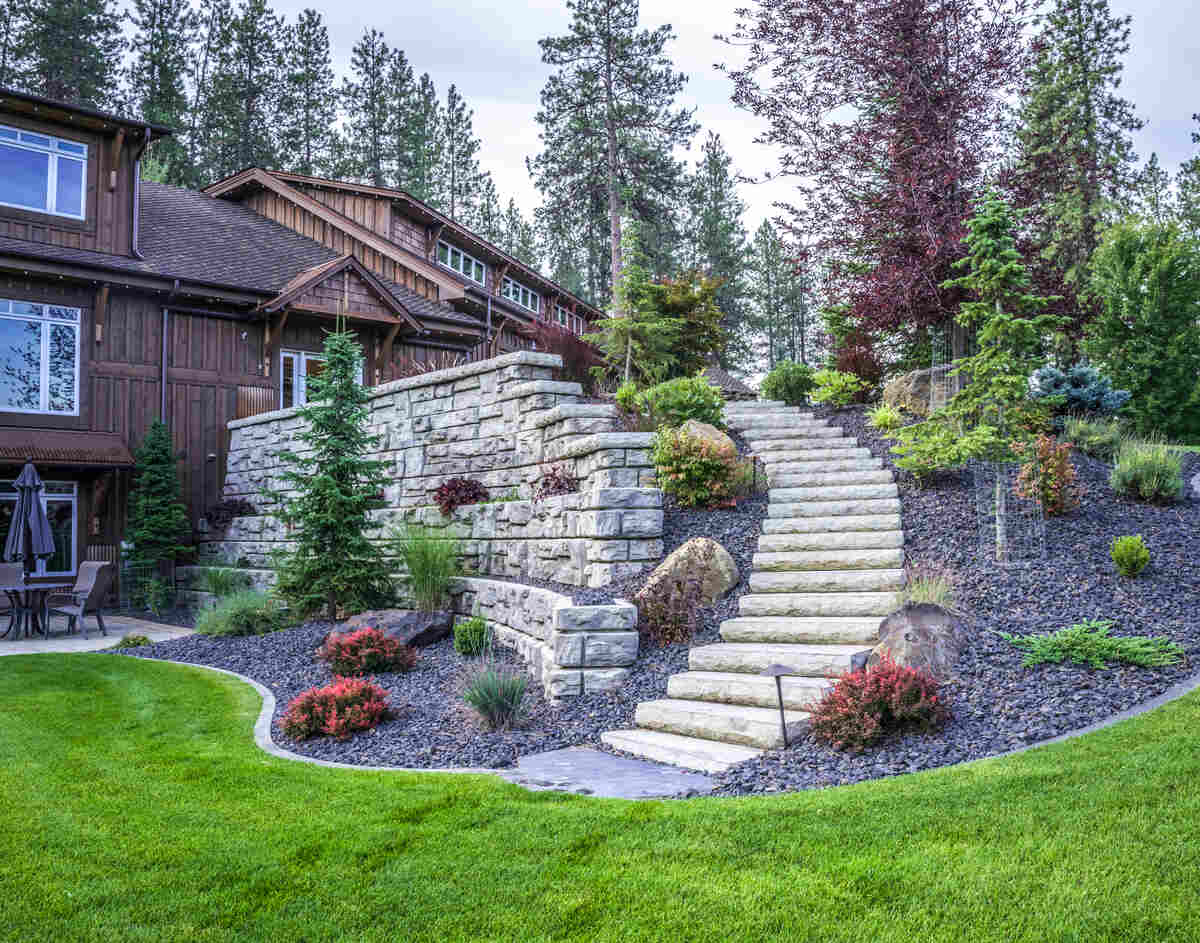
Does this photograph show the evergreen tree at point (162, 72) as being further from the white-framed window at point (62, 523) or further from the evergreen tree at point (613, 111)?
the white-framed window at point (62, 523)

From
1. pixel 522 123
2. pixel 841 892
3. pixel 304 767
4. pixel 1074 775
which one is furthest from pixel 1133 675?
pixel 522 123

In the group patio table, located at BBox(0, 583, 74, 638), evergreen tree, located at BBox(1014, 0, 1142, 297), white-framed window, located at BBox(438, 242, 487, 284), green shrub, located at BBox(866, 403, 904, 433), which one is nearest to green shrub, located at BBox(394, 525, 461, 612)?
green shrub, located at BBox(866, 403, 904, 433)

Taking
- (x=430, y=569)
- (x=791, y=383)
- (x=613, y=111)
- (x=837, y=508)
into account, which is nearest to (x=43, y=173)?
(x=430, y=569)

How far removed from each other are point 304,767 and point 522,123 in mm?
27778

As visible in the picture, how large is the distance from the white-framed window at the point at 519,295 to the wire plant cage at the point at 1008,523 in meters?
18.2

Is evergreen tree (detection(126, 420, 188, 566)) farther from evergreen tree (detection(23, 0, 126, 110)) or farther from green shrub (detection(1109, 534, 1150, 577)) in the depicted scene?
evergreen tree (detection(23, 0, 126, 110))

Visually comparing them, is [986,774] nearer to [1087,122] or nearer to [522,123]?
[1087,122]

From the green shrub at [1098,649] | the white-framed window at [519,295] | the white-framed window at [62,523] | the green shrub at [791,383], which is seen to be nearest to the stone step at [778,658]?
the green shrub at [1098,649]

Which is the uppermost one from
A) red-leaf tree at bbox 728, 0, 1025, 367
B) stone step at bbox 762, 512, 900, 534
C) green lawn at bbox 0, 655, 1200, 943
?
red-leaf tree at bbox 728, 0, 1025, 367

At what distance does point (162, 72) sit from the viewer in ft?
87.2

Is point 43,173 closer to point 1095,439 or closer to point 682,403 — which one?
point 682,403

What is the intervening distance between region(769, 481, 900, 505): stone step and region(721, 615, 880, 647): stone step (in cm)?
239

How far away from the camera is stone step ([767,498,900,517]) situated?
26.7 feet

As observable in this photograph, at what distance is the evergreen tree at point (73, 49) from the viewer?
2422 centimetres
